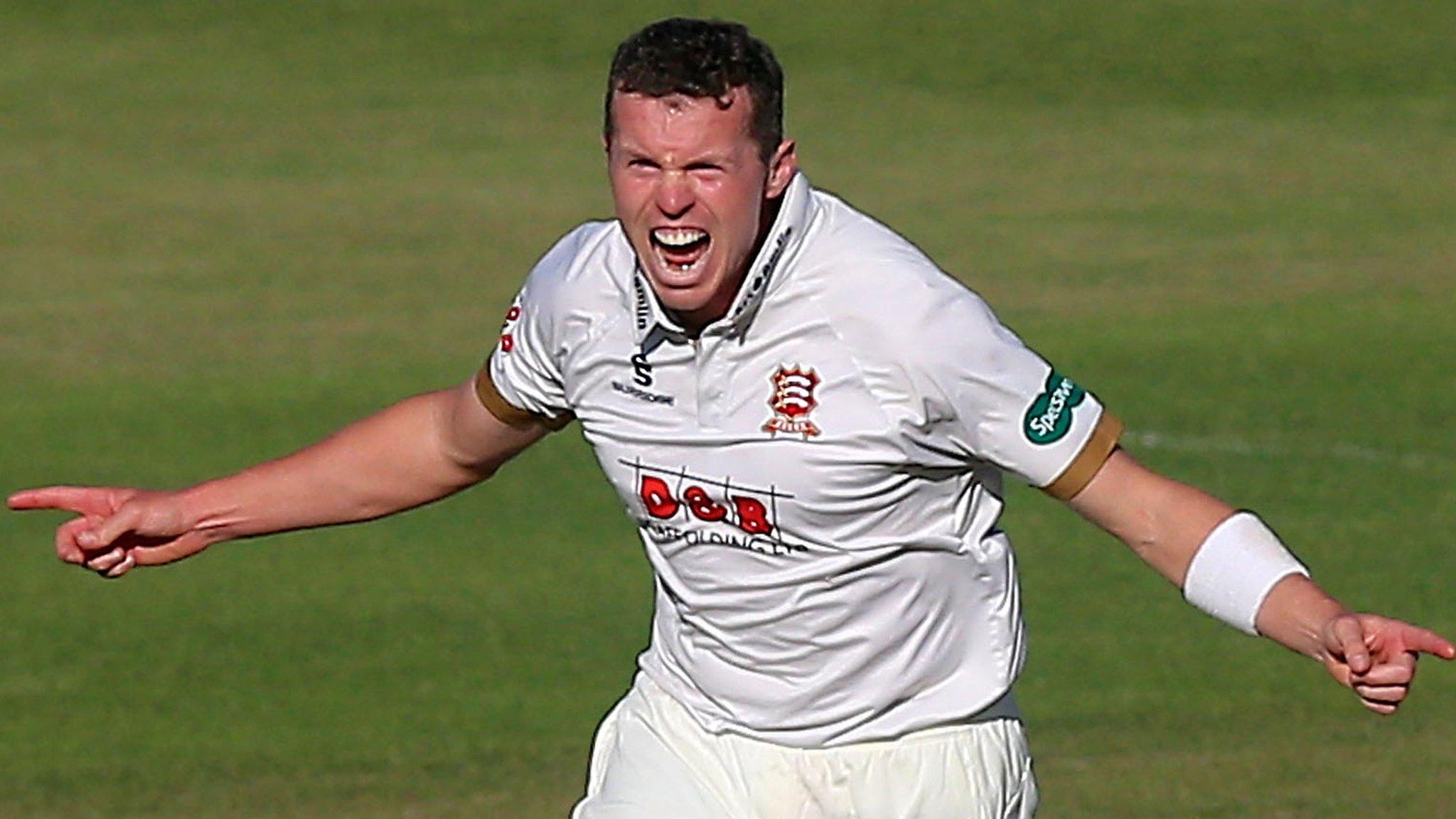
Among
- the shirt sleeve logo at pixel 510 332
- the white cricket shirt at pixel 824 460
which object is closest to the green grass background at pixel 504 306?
the shirt sleeve logo at pixel 510 332

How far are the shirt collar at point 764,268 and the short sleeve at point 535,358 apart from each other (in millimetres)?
333

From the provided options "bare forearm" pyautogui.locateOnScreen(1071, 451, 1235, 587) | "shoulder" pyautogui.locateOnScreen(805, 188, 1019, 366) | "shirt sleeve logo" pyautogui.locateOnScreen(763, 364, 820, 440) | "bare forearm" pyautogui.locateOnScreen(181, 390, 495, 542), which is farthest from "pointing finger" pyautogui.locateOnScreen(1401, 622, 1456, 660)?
"bare forearm" pyautogui.locateOnScreen(181, 390, 495, 542)

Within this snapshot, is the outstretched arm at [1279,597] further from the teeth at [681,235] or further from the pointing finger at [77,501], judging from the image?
the pointing finger at [77,501]

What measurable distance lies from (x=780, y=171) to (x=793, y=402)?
0.44 metres

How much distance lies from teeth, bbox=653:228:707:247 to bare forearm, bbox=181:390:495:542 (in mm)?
1199

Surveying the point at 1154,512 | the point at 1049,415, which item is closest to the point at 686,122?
the point at 1049,415

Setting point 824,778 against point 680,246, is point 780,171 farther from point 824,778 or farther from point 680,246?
point 824,778

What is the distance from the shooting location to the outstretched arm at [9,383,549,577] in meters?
6.61

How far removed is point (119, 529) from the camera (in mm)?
6578

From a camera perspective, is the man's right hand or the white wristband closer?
the white wristband

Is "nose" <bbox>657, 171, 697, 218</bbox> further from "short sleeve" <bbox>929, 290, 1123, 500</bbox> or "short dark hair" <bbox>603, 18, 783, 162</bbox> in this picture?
"short sleeve" <bbox>929, 290, 1123, 500</bbox>

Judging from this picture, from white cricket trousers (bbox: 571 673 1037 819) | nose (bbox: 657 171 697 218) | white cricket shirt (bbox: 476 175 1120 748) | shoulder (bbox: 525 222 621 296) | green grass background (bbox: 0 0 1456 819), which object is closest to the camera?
nose (bbox: 657 171 697 218)

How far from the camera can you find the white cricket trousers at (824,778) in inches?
232

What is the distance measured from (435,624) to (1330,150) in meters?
10.8
